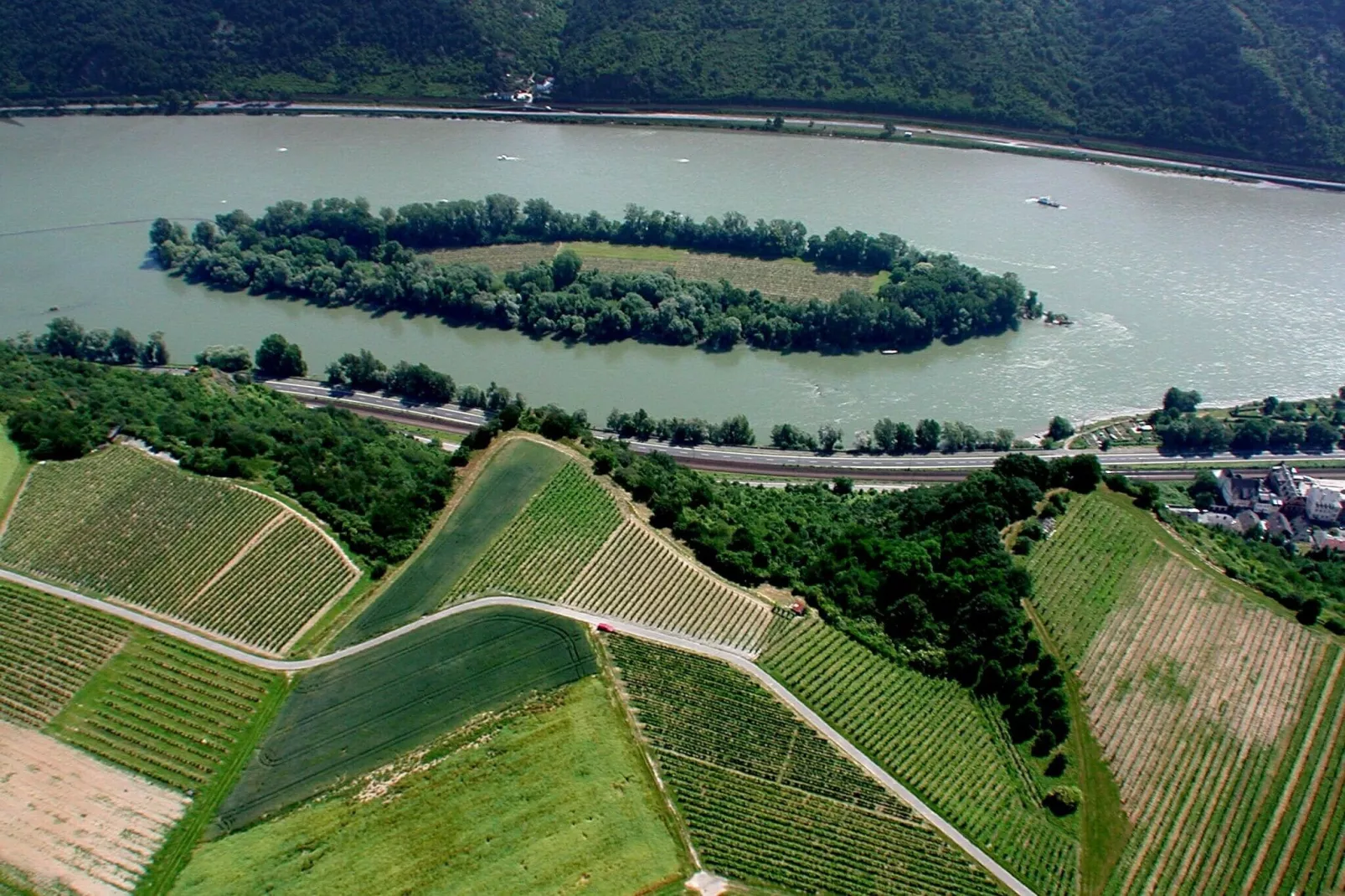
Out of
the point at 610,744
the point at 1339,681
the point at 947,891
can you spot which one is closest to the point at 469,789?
the point at 610,744

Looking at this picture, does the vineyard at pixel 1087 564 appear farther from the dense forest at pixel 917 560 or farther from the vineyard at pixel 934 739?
the vineyard at pixel 934 739

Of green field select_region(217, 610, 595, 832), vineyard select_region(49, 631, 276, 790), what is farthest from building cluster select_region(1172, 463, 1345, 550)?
vineyard select_region(49, 631, 276, 790)

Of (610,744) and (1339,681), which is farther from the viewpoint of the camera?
(1339,681)

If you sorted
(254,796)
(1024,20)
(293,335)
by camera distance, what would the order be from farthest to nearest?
(1024,20)
(293,335)
(254,796)

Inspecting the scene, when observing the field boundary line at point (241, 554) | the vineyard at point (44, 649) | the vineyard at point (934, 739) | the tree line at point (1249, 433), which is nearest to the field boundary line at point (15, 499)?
the vineyard at point (44, 649)

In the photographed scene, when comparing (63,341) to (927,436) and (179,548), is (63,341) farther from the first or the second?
(927,436)

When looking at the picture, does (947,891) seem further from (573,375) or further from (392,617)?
(573,375)
